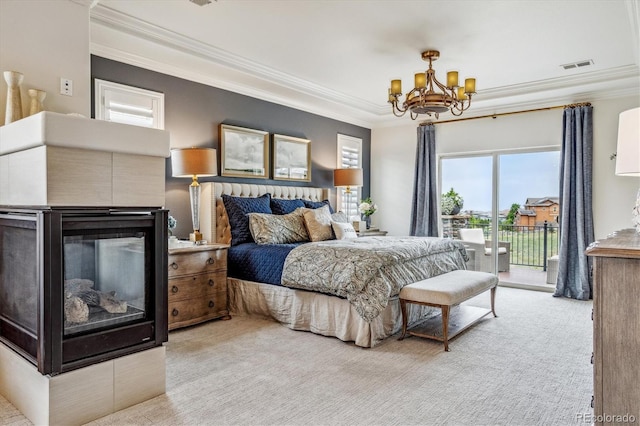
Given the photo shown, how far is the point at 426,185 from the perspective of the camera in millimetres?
6699

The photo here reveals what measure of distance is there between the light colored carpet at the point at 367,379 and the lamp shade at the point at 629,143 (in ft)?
4.48

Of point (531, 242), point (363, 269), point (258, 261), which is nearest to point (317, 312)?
point (363, 269)

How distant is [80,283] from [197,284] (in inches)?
70.2

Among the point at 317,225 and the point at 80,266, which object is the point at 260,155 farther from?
the point at 80,266

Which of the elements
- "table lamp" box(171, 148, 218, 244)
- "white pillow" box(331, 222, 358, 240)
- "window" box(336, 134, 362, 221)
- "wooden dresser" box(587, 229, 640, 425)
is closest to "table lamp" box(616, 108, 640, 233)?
"wooden dresser" box(587, 229, 640, 425)

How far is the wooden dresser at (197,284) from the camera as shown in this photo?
3.74m

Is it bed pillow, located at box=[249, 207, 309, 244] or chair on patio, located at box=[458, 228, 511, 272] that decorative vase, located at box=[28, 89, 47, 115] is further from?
chair on patio, located at box=[458, 228, 511, 272]

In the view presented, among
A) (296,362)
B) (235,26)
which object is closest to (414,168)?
(235,26)

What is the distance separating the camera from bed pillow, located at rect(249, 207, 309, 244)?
444cm

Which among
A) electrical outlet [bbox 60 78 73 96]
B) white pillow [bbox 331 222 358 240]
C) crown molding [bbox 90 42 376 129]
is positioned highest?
crown molding [bbox 90 42 376 129]

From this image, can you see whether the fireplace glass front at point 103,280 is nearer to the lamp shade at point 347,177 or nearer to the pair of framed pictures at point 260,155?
the pair of framed pictures at point 260,155

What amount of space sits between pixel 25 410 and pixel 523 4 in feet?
13.8

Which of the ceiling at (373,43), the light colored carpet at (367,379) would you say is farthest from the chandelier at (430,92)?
the light colored carpet at (367,379)

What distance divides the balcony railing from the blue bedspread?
11.8ft
